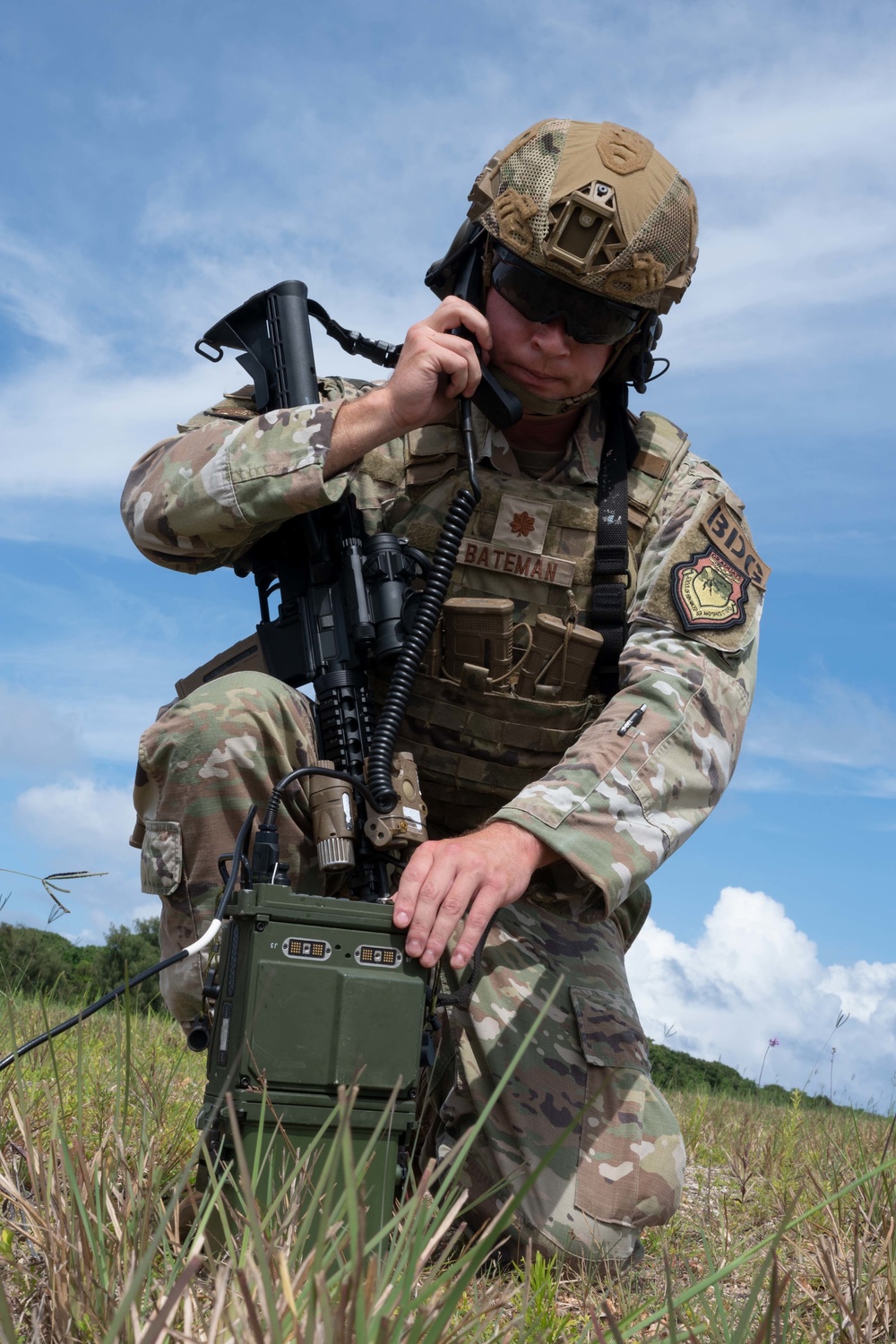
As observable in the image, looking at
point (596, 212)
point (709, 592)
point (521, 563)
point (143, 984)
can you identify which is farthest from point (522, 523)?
point (143, 984)

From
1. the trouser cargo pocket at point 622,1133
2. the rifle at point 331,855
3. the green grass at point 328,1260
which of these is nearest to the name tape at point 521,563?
the rifle at point 331,855

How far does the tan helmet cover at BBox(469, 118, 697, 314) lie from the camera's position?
321 centimetres

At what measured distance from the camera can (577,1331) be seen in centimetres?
212

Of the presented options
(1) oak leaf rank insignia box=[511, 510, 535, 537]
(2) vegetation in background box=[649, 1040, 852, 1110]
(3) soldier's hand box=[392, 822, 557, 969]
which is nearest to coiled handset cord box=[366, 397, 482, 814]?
(1) oak leaf rank insignia box=[511, 510, 535, 537]

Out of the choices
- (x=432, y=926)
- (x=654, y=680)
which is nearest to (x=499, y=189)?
(x=654, y=680)

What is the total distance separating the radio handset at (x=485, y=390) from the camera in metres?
3.34

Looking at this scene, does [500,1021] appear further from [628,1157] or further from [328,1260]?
[328,1260]

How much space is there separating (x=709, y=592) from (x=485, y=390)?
858mm

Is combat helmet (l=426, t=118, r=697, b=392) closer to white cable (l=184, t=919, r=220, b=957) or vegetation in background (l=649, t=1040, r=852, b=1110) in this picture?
white cable (l=184, t=919, r=220, b=957)

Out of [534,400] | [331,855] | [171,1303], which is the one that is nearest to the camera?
[171,1303]

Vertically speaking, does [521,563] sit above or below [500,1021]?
above

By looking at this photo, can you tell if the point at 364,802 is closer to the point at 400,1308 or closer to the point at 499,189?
the point at 400,1308

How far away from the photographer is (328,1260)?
1.16 meters

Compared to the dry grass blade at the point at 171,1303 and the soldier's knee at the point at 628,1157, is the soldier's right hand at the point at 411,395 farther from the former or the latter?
the dry grass blade at the point at 171,1303
